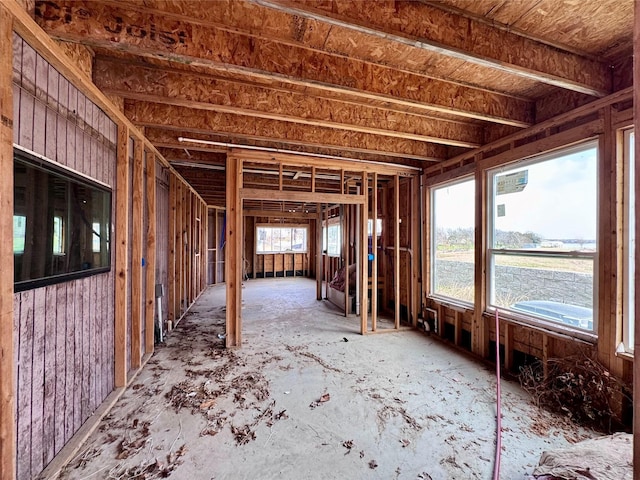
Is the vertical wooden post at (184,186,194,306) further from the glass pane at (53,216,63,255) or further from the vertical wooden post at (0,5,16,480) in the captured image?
the vertical wooden post at (0,5,16,480)

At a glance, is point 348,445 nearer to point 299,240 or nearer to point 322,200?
point 322,200

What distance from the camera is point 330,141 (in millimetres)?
3412

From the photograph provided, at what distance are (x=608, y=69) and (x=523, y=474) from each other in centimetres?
324

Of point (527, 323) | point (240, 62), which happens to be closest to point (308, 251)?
point (527, 323)

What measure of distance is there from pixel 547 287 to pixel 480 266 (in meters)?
0.76

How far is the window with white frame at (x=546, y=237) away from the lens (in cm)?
245

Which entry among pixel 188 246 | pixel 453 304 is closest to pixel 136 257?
pixel 188 246

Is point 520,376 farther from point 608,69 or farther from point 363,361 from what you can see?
point 608,69

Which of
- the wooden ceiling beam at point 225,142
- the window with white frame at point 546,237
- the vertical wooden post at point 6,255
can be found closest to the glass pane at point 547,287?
the window with white frame at point 546,237

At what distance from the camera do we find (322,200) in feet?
13.0

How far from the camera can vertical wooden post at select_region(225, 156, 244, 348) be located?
3695 millimetres

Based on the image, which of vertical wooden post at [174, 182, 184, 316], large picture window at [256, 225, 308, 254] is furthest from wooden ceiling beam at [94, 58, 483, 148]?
large picture window at [256, 225, 308, 254]

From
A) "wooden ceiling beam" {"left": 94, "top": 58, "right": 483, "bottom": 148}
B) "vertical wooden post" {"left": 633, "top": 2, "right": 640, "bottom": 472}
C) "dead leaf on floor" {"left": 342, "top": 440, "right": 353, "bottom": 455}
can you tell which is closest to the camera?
"vertical wooden post" {"left": 633, "top": 2, "right": 640, "bottom": 472}

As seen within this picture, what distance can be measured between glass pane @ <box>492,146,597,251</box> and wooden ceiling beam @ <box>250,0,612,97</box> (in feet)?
2.34
